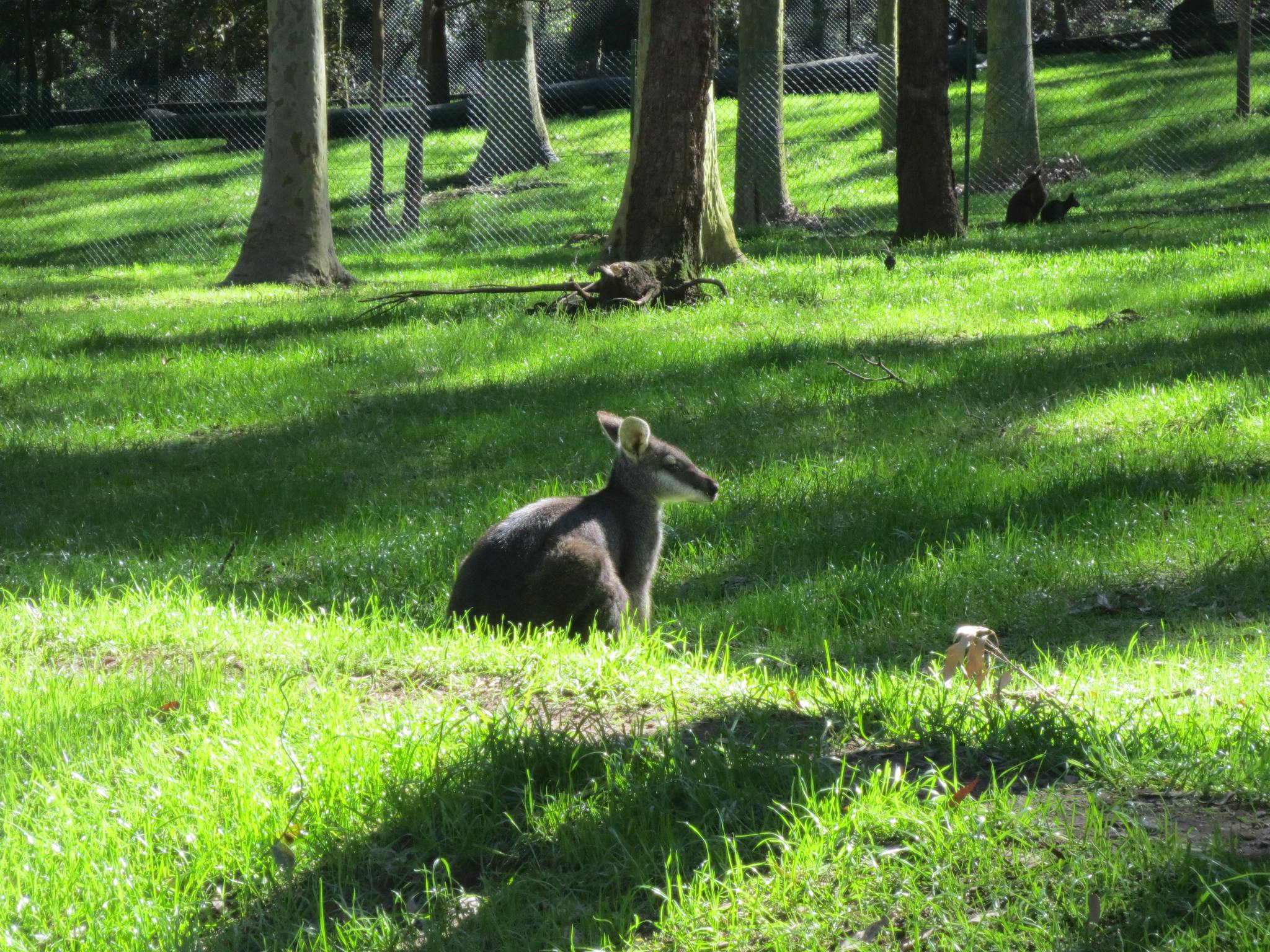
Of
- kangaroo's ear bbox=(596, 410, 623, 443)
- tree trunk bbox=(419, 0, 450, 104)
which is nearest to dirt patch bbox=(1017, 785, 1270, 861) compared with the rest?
Result: kangaroo's ear bbox=(596, 410, 623, 443)

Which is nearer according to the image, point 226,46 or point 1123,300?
point 1123,300

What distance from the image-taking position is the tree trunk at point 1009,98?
2461 cm

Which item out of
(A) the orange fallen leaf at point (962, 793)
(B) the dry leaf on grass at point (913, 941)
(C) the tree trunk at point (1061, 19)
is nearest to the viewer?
(B) the dry leaf on grass at point (913, 941)

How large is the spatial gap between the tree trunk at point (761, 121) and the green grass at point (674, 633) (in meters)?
7.50

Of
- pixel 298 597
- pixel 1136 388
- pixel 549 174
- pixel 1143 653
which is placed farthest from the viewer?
pixel 549 174

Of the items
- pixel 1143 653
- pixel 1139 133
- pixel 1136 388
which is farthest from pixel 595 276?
pixel 1139 133

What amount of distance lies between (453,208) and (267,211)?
849cm

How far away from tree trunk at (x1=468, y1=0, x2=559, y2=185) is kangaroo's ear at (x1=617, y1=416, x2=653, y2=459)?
23.1 metres

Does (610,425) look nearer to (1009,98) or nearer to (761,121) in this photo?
(761,121)

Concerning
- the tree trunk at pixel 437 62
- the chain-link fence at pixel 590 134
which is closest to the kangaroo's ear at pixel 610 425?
the chain-link fence at pixel 590 134

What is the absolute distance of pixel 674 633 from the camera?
264 inches

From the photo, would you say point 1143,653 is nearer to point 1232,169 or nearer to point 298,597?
point 298,597

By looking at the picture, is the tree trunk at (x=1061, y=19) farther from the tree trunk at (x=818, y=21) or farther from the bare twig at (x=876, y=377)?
the bare twig at (x=876, y=377)

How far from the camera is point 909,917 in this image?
3225 mm
